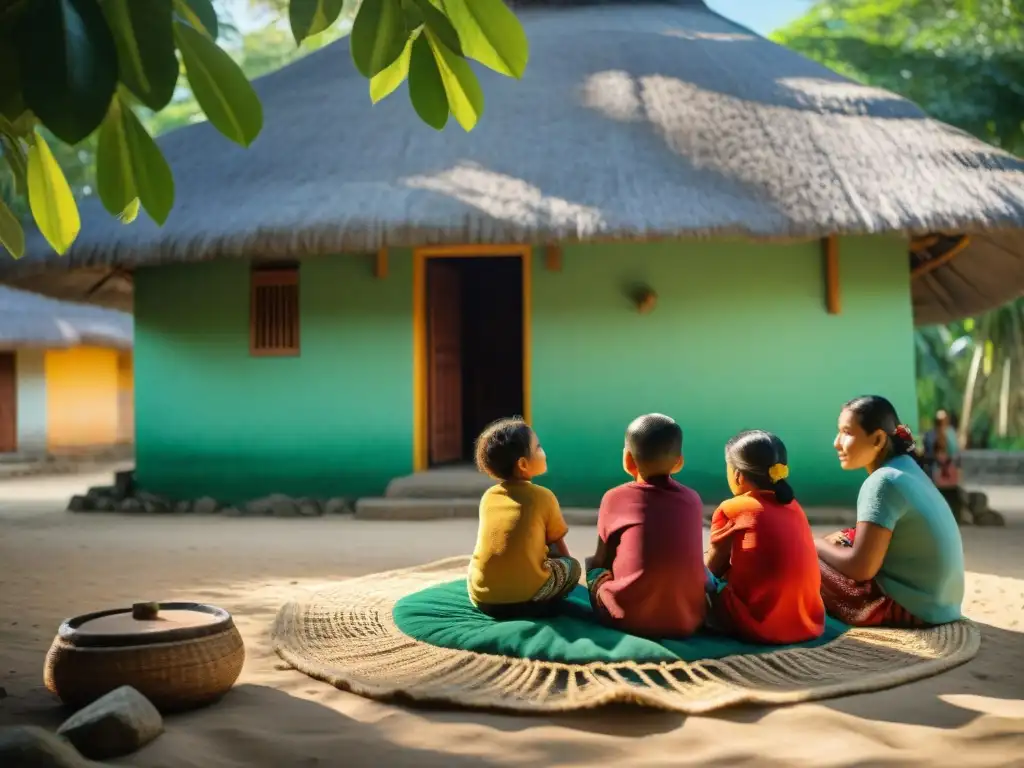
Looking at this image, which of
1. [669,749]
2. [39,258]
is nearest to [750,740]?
[669,749]

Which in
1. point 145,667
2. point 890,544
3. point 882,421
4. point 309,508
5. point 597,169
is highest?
point 597,169

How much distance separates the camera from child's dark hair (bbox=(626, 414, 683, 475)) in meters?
2.87

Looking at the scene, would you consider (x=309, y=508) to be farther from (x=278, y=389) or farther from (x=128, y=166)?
(x=128, y=166)

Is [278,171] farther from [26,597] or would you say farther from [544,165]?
[26,597]

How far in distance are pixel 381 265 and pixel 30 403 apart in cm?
983

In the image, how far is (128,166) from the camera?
1156 mm

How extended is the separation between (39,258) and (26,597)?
14.2ft

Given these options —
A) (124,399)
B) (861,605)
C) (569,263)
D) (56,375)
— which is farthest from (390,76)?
(124,399)

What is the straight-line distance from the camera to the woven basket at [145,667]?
228cm

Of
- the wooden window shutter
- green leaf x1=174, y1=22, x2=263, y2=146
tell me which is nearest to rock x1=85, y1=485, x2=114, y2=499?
the wooden window shutter

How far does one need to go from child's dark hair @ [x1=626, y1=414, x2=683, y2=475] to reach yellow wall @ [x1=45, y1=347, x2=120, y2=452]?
46.7 feet

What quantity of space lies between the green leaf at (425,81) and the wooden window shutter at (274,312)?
22.0ft

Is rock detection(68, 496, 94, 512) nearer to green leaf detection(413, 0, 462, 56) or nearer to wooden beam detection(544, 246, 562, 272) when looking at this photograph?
wooden beam detection(544, 246, 562, 272)

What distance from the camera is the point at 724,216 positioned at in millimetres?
6555
